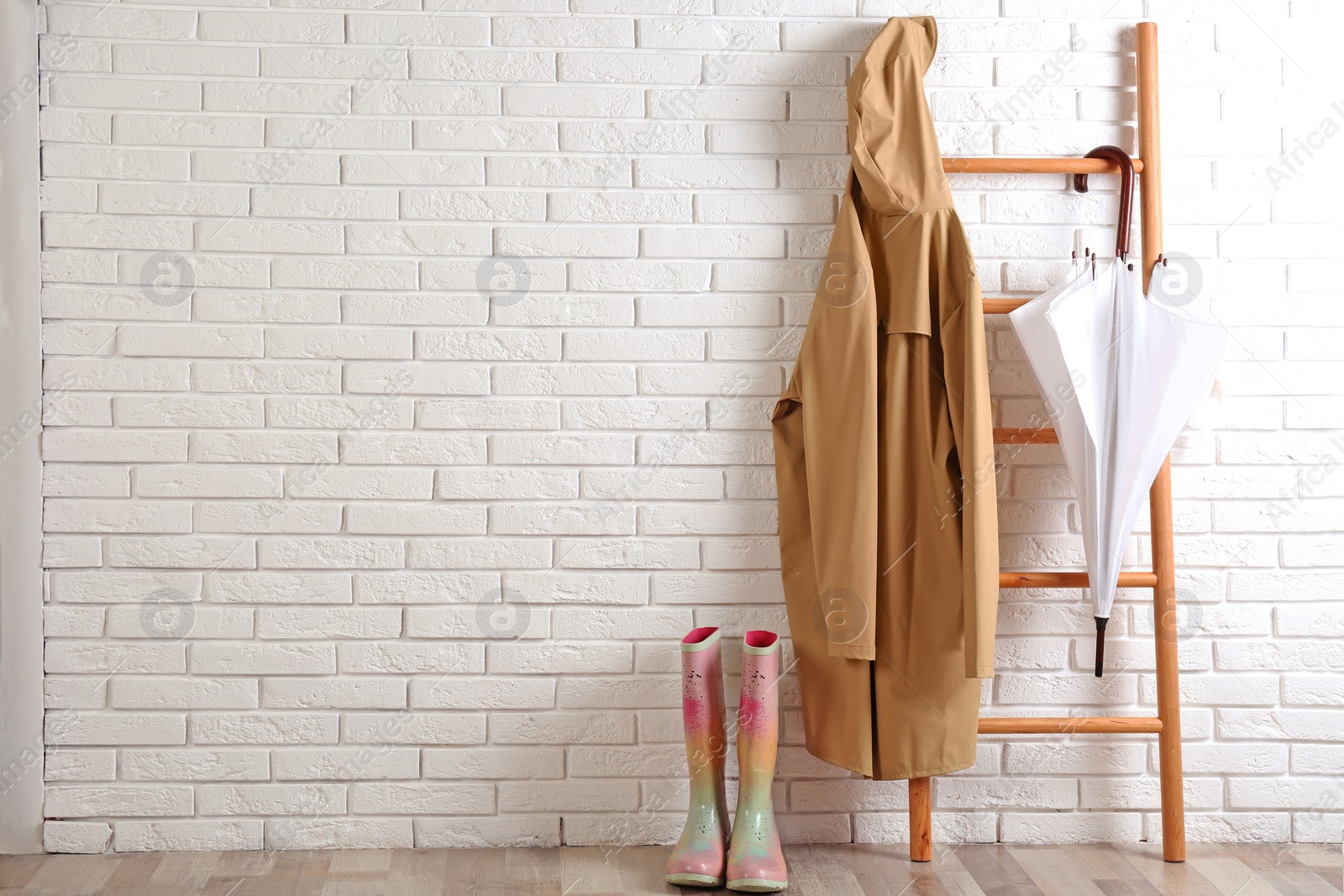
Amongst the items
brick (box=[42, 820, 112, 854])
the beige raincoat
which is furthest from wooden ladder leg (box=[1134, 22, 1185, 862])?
brick (box=[42, 820, 112, 854])

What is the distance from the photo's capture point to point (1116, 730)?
6.07ft

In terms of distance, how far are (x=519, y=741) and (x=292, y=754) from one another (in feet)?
1.52

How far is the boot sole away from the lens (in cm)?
173

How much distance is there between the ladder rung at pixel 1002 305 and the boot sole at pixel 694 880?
1243 millimetres

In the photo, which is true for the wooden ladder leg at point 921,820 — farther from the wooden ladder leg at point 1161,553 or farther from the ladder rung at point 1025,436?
the ladder rung at point 1025,436

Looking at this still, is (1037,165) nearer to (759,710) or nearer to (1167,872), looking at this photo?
(759,710)

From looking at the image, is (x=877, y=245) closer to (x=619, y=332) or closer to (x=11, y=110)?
(x=619, y=332)

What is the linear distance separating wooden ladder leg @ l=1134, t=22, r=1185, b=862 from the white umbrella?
13 cm

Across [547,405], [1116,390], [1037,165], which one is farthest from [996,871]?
[1037,165]

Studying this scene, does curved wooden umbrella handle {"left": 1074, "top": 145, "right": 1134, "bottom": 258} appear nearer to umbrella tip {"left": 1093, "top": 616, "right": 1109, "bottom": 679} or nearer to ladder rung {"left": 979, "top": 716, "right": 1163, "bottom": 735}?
umbrella tip {"left": 1093, "top": 616, "right": 1109, "bottom": 679}

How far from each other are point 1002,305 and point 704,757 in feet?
3.58

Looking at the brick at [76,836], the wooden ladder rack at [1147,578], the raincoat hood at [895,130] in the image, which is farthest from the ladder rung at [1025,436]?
the brick at [76,836]

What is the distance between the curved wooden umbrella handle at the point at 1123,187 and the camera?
5.96 feet

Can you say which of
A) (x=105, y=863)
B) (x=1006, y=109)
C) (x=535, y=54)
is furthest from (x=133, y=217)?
(x=1006, y=109)
